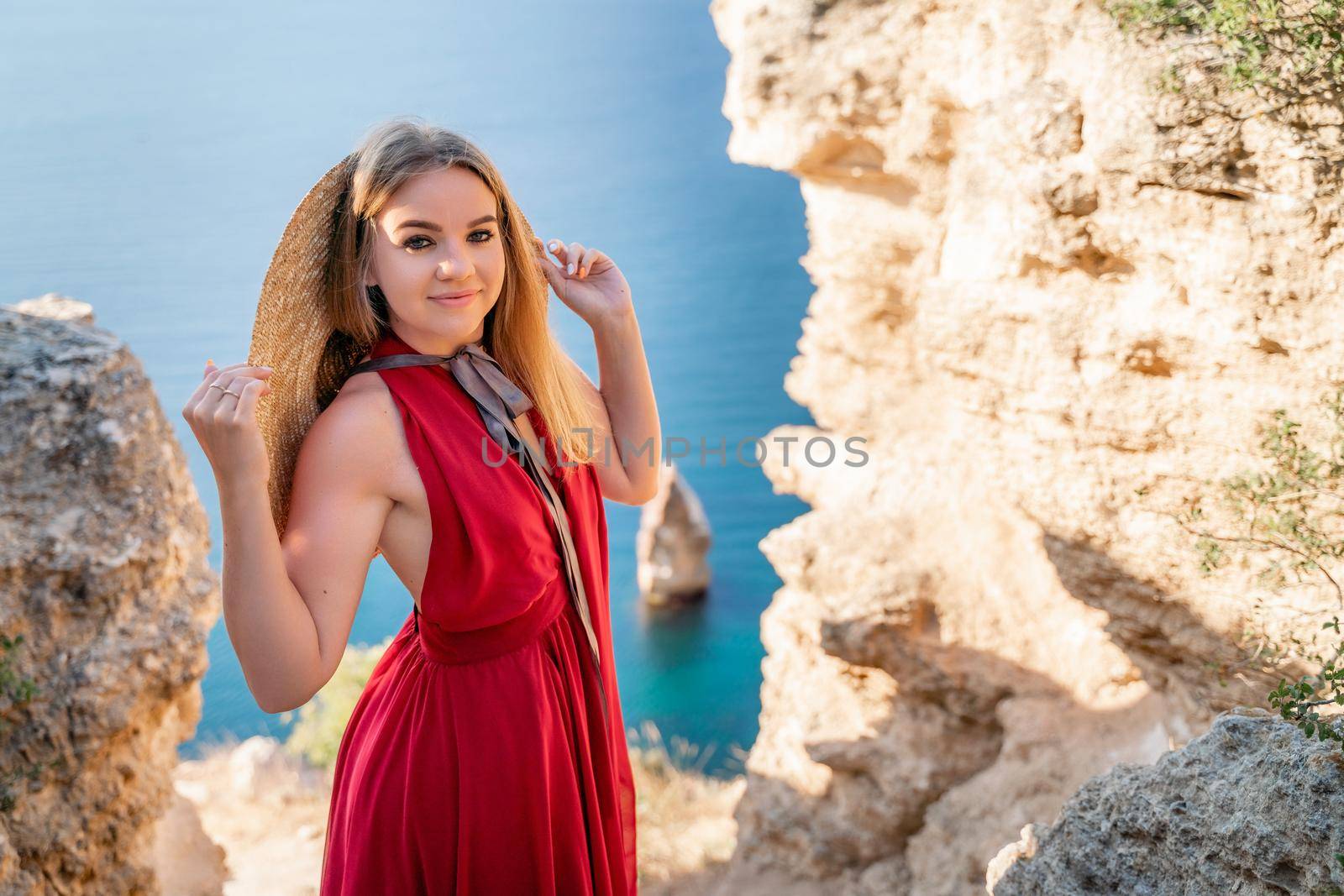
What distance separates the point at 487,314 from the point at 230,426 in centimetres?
61

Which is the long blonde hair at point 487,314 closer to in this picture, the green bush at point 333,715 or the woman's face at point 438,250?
the woman's face at point 438,250

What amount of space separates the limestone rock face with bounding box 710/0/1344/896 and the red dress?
1.67 meters

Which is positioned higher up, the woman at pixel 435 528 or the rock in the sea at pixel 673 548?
the woman at pixel 435 528

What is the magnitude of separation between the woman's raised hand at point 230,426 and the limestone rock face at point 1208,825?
1.32 meters

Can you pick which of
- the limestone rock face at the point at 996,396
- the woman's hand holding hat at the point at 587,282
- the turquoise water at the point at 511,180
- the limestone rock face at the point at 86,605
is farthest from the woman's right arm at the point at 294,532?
the turquoise water at the point at 511,180

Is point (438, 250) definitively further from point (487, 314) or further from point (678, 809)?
point (678, 809)

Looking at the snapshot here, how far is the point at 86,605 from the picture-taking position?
2334mm

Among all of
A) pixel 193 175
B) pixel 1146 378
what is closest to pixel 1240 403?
pixel 1146 378

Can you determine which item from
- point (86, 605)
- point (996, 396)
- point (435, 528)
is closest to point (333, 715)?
point (86, 605)

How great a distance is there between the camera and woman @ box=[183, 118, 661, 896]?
4.87 feet

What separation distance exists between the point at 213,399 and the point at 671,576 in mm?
7544

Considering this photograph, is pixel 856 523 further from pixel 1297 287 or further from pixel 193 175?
pixel 193 175

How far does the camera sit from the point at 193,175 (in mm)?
6820

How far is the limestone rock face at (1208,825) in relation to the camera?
140 cm
